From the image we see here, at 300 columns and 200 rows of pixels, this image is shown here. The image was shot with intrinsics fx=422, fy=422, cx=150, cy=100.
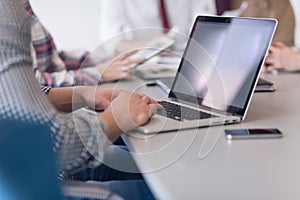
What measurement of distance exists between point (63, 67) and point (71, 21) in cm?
162

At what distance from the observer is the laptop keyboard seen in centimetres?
94

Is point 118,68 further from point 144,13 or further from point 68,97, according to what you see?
point 144,13

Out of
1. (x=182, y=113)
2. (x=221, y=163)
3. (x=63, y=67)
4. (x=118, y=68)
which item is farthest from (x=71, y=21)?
(x=221, y=163)

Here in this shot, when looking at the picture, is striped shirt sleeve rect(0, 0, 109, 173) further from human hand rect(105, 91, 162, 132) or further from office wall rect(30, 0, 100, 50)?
office wall rect(30, 0, 100, 50)

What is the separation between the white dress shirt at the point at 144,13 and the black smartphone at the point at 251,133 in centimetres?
142

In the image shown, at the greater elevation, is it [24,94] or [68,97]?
[24,94]

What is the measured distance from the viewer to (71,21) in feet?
10.5

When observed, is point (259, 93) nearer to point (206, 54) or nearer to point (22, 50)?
point (206, 54)

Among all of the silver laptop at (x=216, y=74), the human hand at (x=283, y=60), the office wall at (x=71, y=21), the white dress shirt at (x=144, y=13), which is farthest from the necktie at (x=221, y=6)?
the silver laptop at (x=216, y=74)

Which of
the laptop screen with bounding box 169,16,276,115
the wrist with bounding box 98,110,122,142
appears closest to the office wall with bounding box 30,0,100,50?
the laptop screen with bounding box 169,16,276,115

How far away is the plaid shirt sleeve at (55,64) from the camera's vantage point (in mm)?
1340

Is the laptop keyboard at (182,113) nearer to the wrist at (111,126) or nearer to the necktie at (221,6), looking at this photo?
the wrist at (111,126)

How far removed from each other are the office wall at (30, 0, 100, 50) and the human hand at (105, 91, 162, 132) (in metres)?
2.20

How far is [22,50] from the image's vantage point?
0.66m
